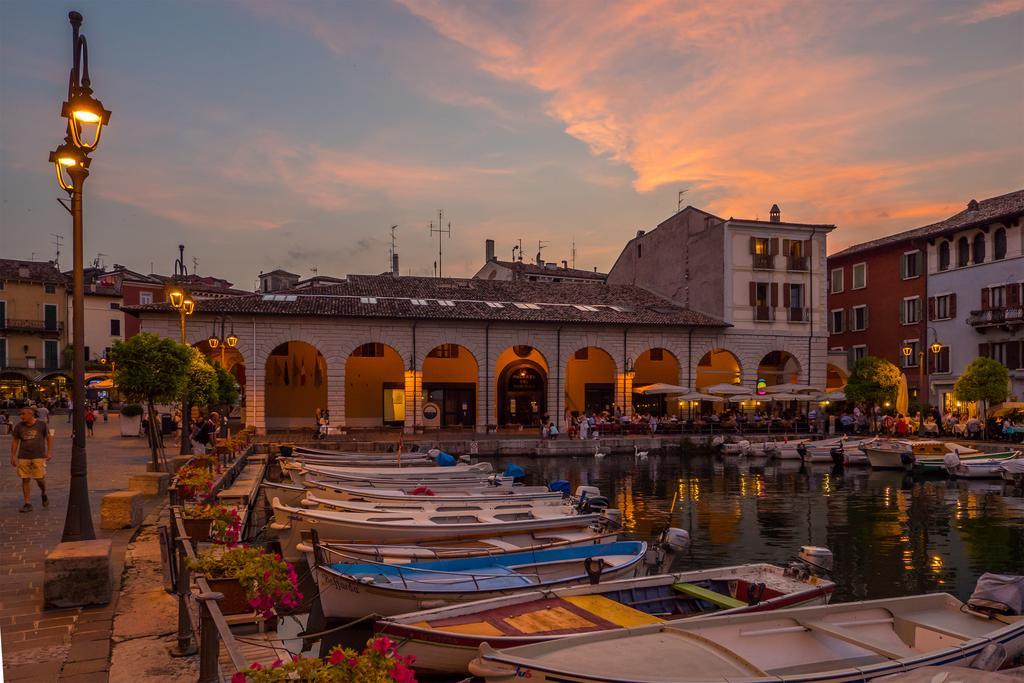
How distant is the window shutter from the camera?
4044 cm

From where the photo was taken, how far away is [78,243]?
898cm

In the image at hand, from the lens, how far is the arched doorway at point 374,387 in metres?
42.4

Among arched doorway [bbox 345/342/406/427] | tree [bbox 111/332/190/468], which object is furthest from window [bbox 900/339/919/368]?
tree [bbox 111/332/190/468]

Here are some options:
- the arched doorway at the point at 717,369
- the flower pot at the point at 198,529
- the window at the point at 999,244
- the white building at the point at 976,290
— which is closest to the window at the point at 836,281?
the white building at the point at 976,290

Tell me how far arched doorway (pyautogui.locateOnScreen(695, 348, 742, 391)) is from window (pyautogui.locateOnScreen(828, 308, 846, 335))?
33.5 ft

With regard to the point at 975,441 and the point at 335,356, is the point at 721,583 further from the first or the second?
the point at 975,441

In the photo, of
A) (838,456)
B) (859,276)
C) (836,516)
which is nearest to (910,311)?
(859,276)

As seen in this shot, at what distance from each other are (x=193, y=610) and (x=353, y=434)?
Answer: 30.4m

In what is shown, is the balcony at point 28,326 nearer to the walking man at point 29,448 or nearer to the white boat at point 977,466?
the walking man at point 29,448

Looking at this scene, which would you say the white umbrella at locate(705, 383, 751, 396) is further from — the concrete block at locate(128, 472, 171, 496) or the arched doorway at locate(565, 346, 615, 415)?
the concrete block at locate(128, 472, 171, 496)

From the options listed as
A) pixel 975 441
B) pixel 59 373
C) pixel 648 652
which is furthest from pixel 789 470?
pixel 59 373

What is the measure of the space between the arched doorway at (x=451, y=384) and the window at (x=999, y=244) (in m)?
29.9

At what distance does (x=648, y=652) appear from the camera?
703 cm

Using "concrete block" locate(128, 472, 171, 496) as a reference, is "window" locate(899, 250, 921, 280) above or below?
above
